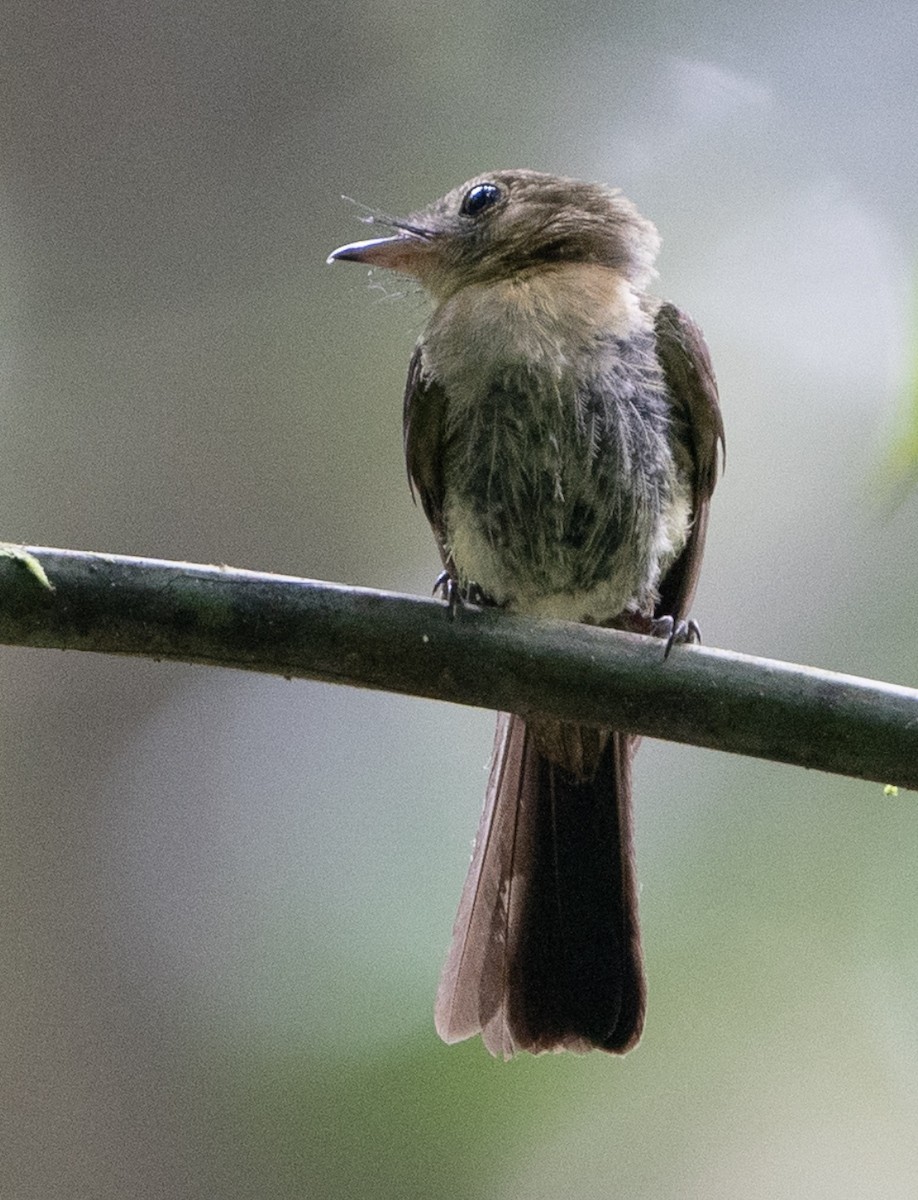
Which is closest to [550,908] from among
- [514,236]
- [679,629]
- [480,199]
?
[679,629]

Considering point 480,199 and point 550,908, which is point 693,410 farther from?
point 550,908

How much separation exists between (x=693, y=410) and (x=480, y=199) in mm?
622

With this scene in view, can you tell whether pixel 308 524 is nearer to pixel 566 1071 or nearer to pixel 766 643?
pixel 766 643

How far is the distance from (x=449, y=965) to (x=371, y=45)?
2.69 meters

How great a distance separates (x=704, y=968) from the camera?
8.93 feet

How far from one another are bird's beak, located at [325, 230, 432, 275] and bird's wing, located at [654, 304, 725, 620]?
512 millimetres

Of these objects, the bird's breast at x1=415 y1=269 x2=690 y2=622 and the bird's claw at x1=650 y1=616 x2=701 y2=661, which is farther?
the bird's breast at x1=415 y1=269 x2=690 y2=622

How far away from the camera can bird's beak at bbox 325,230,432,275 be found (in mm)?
2883

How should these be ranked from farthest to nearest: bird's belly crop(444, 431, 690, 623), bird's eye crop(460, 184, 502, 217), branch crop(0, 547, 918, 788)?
bird's eye crop(460, 184, 502, 217), bird's belly crop(444, 431, 690, 623), branch crop(0, 547, 918, 788)

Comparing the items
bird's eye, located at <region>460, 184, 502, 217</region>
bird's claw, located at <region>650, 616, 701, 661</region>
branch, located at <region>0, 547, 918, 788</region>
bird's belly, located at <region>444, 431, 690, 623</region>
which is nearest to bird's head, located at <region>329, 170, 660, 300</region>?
bird's eye, located at <region>460, 184, 502, 217</region>

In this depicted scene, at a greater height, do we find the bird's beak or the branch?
the bird's beak

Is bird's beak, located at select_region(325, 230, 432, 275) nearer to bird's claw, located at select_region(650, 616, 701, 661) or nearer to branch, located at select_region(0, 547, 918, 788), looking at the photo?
bird's claw, located at select_region(650, 616, 701, 661)

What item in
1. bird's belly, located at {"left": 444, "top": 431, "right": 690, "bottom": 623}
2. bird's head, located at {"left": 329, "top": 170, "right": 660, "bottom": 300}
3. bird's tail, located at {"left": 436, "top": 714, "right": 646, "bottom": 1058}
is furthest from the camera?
bird's head, located at {"left": 329, "top": 170, "right": 660, "bottom": 300}

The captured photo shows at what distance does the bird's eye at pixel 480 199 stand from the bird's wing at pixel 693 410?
1.46 ft
